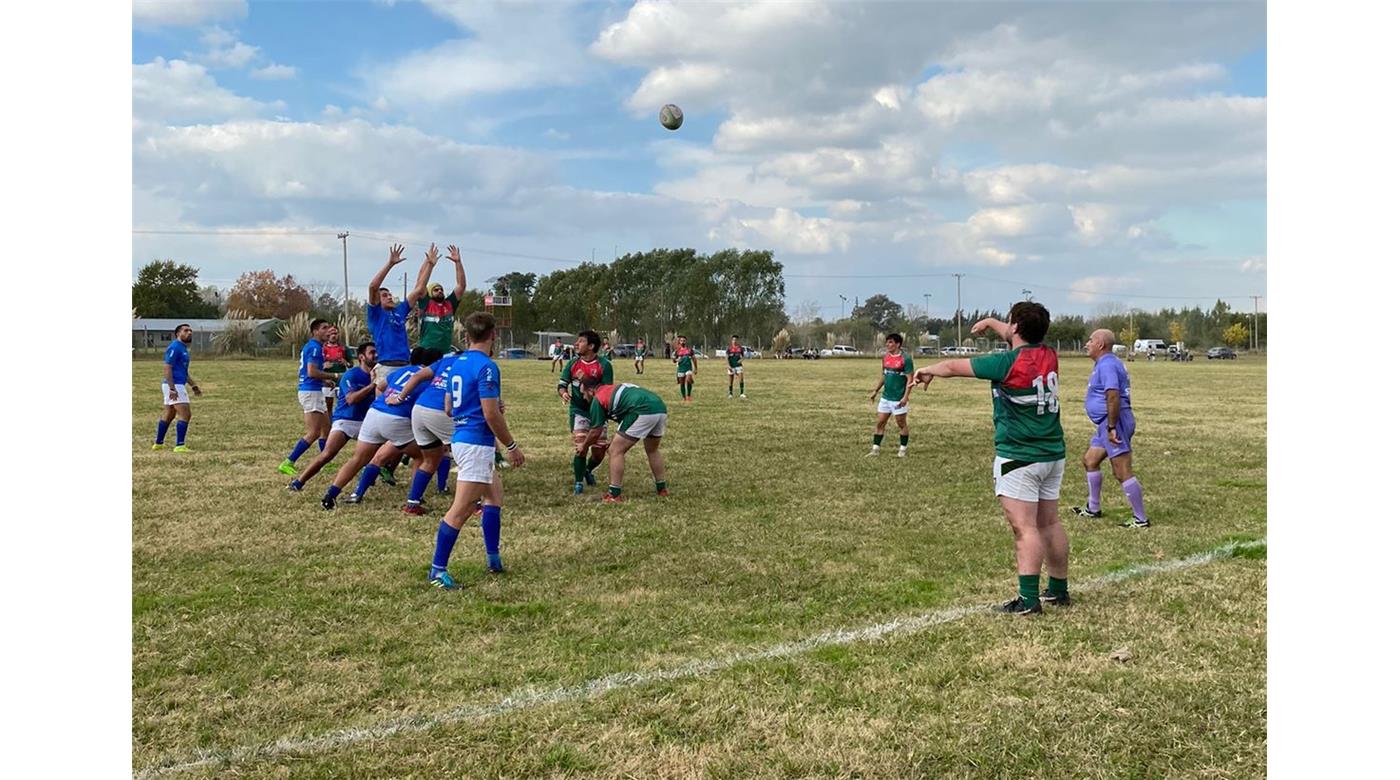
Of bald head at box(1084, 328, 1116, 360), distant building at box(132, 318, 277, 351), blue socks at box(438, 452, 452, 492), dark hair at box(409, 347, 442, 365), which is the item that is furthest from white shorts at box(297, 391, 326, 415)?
distant building at box(132, 318, 277, 351)

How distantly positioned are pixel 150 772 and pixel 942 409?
20402 mm

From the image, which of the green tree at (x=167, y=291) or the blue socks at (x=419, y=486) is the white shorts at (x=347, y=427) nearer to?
the blue socks at (x=419, y=486)

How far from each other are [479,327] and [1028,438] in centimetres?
389

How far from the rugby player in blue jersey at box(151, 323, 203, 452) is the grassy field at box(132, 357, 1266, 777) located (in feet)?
9.85

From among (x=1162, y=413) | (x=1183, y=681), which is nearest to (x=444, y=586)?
(x=1183, y=681)

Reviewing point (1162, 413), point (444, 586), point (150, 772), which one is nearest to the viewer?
point (150, 772)

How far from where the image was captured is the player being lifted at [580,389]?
32.0 feet

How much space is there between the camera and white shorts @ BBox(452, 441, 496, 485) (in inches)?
257

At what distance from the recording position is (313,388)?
1143 centimetres

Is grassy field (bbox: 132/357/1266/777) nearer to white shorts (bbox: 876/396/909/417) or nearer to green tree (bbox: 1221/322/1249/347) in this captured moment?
white shorts (bbox: 876/396/909/417)

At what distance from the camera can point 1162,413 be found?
21516 millimetres

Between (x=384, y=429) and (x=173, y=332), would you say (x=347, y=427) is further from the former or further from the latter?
(x=173, y=332)

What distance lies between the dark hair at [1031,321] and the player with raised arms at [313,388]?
8604 millimetres

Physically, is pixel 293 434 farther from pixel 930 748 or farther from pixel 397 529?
pixel 930 748
